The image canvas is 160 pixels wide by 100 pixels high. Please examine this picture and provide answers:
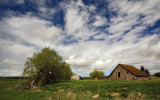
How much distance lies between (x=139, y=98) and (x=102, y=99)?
498cm

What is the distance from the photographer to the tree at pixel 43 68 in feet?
101

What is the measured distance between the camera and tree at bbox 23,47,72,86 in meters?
30.8

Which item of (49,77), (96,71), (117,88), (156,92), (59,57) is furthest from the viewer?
(96,71)

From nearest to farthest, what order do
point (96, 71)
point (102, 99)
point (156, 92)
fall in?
1. point (102, 99)
2. point (156, 92)
3. point (96, 71)

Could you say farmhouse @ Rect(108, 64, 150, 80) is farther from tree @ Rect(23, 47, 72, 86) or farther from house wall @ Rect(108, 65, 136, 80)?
tree @ Rect(23, 47, 72, 86)

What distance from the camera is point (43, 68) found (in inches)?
1248

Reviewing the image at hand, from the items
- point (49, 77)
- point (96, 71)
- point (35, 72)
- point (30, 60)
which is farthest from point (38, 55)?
point (96, 71)

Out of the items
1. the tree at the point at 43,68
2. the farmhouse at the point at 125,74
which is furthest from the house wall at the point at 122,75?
the tree at the point at 43,68

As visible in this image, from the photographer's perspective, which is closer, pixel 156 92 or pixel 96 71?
pixel 156 92

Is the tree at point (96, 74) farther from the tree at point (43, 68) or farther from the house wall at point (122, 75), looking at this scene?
the tree at point (43, 68)

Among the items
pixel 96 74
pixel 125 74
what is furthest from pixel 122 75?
pixel 96 74

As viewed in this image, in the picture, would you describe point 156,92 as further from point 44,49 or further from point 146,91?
point 44,49

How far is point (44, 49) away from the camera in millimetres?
35875

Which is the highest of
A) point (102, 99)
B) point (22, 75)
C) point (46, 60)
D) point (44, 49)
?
point (44, 49)
